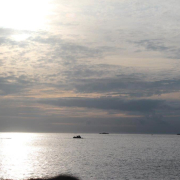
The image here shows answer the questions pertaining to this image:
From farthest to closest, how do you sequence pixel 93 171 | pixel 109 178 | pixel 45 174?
1. pixel 93 171
2. pixel 45 174
3. pixel 109 178

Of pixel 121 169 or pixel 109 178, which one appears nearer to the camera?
pixel 109 178

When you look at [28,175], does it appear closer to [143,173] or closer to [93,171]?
[93,171]

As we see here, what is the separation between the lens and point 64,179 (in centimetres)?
5272

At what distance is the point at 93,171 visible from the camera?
3078 inches

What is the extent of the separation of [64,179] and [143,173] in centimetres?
3059

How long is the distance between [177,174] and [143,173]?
885cm

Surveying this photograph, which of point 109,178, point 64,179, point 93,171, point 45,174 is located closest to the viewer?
point 64,179

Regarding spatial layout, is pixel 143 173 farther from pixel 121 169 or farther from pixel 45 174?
pixel 45 174

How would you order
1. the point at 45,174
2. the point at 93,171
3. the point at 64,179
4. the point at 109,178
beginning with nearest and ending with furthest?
the point at 64,179
the point at 109,178
the point at 45,174
the point at 93,171

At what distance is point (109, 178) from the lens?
6800 cm

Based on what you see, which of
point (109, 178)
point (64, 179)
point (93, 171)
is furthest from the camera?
point (93, 171)

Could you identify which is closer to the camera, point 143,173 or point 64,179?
point 64,179

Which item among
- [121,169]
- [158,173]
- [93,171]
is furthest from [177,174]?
[93,171]

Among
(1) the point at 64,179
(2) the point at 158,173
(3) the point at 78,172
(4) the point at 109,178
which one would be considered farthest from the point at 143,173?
(1) the point at 64,179
